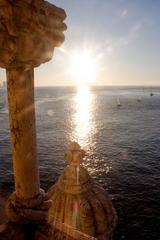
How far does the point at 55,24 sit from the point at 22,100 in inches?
55.2

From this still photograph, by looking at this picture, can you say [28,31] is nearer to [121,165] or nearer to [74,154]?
[74,154]

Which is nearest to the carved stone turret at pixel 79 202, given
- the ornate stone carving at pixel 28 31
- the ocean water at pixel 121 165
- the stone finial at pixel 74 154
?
the stone finial at pixel 74 154

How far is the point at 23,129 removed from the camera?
14.9 feet

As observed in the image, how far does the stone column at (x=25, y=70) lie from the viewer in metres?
3.67

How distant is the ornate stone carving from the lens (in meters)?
3.59

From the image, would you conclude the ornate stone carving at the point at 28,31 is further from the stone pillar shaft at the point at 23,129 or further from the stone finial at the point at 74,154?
the stone finial at the point at 74,154

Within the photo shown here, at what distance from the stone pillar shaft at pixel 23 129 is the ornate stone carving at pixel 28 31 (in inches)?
11.5

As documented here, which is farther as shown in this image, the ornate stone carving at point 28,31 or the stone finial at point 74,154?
the stone finial at point 74,154

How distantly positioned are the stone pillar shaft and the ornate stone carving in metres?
0.29

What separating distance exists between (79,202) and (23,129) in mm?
6825

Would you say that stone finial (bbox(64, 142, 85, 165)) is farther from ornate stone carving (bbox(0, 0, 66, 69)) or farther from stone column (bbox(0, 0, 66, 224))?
ornate stone carving (bbox(0, 0, 66, 69))

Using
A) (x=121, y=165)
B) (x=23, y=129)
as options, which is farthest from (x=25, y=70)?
(x=121, y=165)

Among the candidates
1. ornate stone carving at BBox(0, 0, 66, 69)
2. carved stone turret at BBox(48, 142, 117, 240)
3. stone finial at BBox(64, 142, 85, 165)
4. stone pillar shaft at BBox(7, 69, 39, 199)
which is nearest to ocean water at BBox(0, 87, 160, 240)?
carved stone turret at BBox(48, 142, 117, 240)

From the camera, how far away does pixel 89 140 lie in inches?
2734
